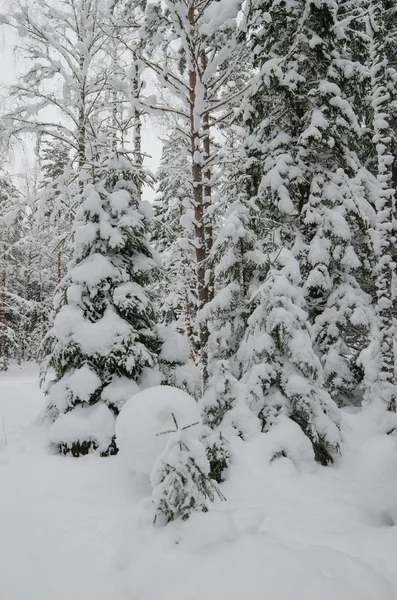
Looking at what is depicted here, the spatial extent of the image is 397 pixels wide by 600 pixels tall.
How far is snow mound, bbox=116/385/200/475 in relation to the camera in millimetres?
3803

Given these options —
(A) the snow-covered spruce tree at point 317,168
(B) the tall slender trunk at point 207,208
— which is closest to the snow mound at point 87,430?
(B) the tall slender trunk at point 207,208

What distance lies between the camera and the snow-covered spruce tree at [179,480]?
10.7 feet

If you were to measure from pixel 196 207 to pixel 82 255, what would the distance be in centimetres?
288

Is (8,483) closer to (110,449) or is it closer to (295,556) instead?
(110,449)

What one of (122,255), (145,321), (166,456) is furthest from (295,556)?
(122,255)

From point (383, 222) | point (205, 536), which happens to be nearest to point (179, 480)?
point (205, 536)

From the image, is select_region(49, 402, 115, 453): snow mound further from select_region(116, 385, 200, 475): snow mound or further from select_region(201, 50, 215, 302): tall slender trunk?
select_region(201, 50, 215, 302): tall slender trunk

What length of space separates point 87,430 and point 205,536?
262cm

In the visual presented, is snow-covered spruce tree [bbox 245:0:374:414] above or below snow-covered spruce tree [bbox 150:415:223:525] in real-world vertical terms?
above

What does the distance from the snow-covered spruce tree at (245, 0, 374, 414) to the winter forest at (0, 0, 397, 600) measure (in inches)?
1.9

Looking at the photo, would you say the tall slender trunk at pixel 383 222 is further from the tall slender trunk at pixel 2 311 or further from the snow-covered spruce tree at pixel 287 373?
the tall slender trunk at pixel 2 311

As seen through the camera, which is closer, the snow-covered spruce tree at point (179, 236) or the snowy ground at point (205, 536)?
the snowy ground at point (205, 536)

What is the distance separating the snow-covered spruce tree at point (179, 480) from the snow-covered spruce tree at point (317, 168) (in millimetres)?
4751

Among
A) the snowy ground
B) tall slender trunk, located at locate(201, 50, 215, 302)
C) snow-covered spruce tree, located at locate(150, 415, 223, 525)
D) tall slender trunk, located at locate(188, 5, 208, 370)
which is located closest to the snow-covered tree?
tall slender trunk, located at locate(201, 50, 215, 302)
